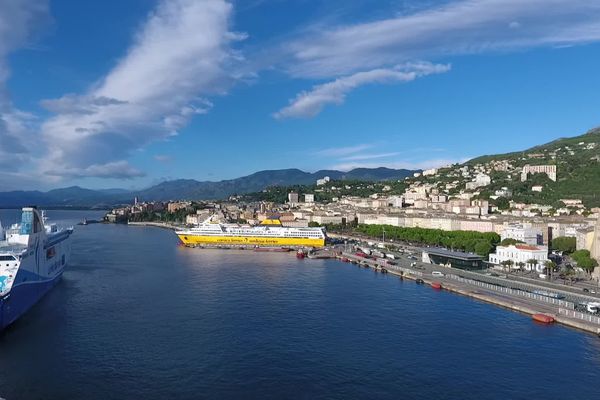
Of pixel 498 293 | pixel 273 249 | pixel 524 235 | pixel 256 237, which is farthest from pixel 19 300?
pixel 524 235

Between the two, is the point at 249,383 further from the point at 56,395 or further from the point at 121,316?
the point at 121,316

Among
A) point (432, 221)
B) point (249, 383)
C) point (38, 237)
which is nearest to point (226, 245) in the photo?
point (432, 221)

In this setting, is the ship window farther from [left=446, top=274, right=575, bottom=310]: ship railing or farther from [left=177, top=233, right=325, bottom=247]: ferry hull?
[left=177, top=233, right=325, bottom=247]: ferry hull

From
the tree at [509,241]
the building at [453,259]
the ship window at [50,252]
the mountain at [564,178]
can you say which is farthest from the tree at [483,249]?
the mountain at [564,178]

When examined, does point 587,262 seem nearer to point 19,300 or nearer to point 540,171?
point 19,300

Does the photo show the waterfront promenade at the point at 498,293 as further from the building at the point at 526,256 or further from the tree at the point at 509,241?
the tree at the point at 509,241

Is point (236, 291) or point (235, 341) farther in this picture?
point (236, 291)
